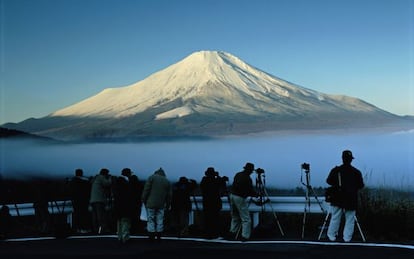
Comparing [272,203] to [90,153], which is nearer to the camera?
[272,203]

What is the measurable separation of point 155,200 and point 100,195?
2246mm

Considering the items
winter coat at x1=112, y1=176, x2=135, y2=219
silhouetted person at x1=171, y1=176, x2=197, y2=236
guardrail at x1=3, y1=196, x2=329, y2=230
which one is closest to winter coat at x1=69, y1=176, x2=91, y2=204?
guardrail at x1=3, y1=196, x2=329, y2=230

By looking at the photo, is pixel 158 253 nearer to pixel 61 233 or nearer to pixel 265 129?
pixel 61 233

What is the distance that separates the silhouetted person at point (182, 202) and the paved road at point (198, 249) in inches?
36.4

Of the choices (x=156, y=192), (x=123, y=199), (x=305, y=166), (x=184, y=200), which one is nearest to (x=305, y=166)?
(x=305, y=166)

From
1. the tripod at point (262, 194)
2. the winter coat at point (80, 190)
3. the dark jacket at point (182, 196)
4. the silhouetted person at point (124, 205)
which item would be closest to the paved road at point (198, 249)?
the silhouetted person at point (124, 205)

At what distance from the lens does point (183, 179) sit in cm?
1594

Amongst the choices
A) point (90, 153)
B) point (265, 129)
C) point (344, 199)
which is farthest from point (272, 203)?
point (265, 129)

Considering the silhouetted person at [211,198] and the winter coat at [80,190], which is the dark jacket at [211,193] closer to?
the silhouetted person at [211,198]

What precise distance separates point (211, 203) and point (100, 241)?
248 cm

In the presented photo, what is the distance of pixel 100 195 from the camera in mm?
16609

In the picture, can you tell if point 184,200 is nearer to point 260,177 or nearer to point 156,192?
point 156,192

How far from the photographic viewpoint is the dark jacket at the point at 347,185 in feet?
45.3

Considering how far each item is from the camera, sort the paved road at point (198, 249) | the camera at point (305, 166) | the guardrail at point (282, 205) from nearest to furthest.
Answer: the paved road at point (198, 249) < the guardrail at point (282, 205) < the camera at point (305, 166)
